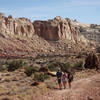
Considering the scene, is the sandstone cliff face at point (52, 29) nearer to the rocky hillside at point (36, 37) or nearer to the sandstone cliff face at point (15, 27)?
the rocky hillside at point (36, 37)

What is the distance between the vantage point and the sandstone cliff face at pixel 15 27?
73.2m

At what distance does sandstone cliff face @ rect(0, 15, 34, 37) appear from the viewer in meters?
73.2

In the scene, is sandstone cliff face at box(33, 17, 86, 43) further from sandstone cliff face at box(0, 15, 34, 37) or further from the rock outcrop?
the rock outcrop

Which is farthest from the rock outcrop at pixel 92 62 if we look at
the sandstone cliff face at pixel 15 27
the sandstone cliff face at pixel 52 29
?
the sandstone cliff face at pixel 52 29

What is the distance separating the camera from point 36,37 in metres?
87.9

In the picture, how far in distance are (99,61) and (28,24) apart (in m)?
64.9

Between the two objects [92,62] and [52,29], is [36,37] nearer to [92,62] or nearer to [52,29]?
[52,29]

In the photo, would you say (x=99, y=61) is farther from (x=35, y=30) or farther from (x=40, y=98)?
(x=35, y=30)

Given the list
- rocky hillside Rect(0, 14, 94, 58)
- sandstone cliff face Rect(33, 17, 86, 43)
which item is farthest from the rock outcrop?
sandstone cliff face Rect(33, 17, 86, 43)

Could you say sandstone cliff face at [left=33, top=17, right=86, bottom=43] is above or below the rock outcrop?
above

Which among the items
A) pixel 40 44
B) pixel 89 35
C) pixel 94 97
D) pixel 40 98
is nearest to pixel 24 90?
pixel 40 98

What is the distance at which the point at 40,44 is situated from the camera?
270 ft

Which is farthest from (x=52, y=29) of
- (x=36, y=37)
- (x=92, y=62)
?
(x=92, y=62)

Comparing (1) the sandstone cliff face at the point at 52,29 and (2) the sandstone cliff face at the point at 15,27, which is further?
(1) the sandstone cliff face at the point at 52,29
